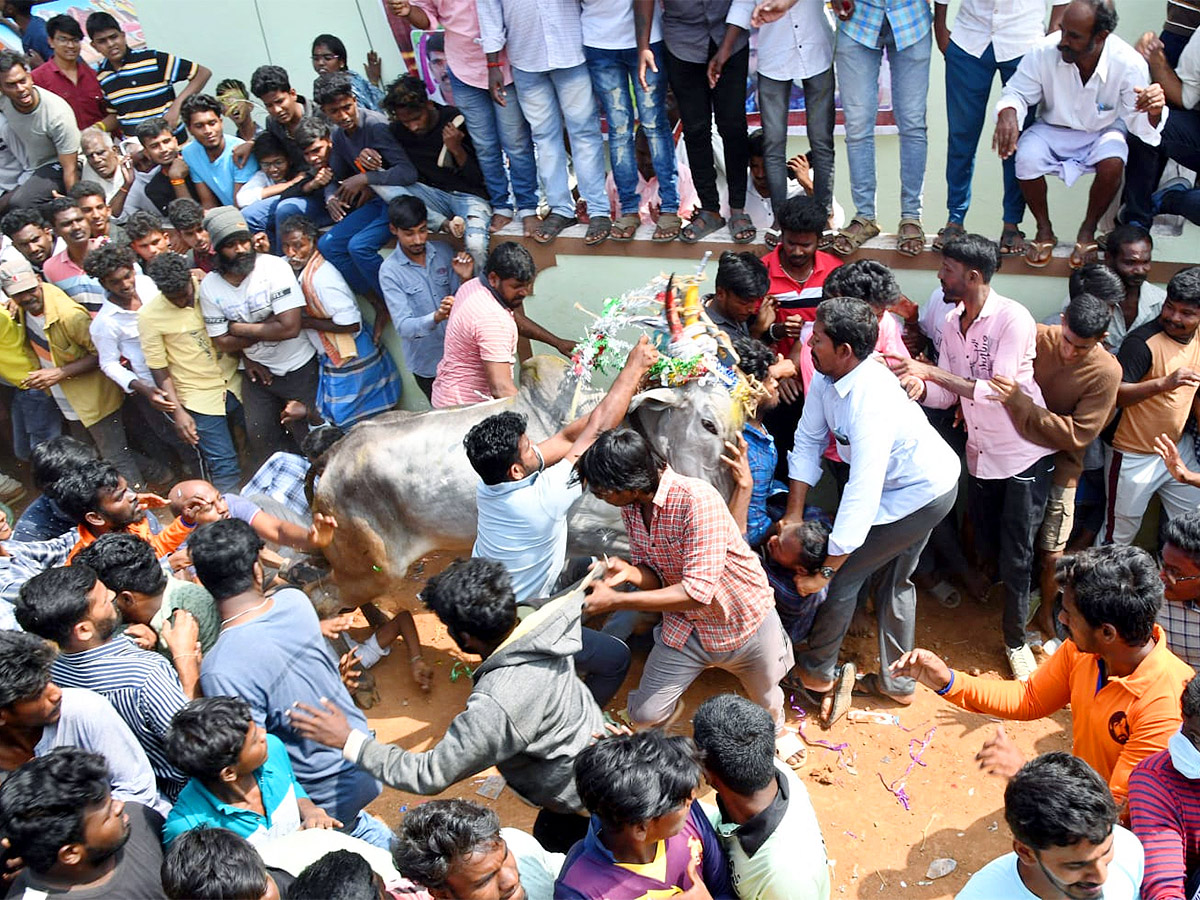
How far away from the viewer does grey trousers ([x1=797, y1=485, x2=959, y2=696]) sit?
202 inches

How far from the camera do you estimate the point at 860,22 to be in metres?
6.36

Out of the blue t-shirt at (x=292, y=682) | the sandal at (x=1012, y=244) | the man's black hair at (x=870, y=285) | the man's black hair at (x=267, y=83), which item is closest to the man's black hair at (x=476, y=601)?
the blue t-shirt at (x=292, y=682)

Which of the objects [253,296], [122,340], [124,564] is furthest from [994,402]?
[122,340]

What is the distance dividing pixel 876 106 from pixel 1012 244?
1.26 meters

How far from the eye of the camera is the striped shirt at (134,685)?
12.7 feet

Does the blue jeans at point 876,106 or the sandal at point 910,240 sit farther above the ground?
the blue jeans at point 876,106

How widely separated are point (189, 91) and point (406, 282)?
4.31 meters

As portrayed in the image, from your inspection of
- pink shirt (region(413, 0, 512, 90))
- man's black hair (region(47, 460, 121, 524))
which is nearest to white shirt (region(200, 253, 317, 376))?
pink shirt (region(413, 0, 512, 90))

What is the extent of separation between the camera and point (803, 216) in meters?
5.84

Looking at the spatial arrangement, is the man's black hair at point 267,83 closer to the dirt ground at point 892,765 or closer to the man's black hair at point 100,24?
the man's black hair at point 100,24

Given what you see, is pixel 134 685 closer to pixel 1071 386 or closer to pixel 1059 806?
pixel 1059 806

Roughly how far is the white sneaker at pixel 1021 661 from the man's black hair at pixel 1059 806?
3.18 metres

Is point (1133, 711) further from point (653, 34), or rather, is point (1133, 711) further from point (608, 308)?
point (653, 34)

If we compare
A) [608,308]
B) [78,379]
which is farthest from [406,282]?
[78,379]
